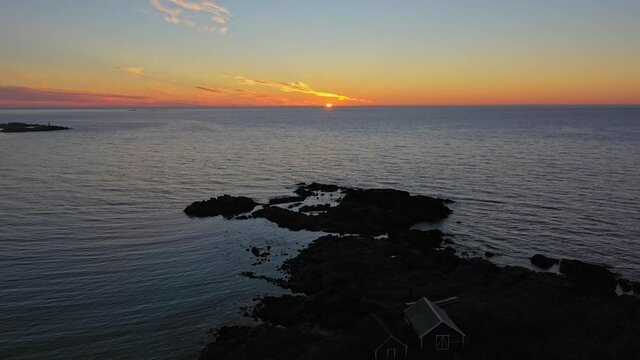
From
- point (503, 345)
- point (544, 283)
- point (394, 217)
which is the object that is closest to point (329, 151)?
point (394, 217)

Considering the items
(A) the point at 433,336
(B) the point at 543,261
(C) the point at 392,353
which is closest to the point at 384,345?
(C) the point at 392,353

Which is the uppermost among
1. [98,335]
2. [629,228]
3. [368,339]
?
[629,228]

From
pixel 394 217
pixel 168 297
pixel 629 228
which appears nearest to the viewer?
pixel 168 297

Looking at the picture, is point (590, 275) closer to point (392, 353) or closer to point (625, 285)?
point (625, 285)

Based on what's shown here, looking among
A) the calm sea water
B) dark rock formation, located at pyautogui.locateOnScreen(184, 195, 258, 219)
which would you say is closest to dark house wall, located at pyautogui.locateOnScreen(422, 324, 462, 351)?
the calm sea water

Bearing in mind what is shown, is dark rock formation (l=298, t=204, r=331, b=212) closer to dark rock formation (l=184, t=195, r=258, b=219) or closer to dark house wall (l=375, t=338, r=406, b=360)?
dark rock formation (l=184, t=195, r=258, b=219)

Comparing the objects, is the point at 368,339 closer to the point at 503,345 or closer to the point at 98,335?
the point at 503,345
